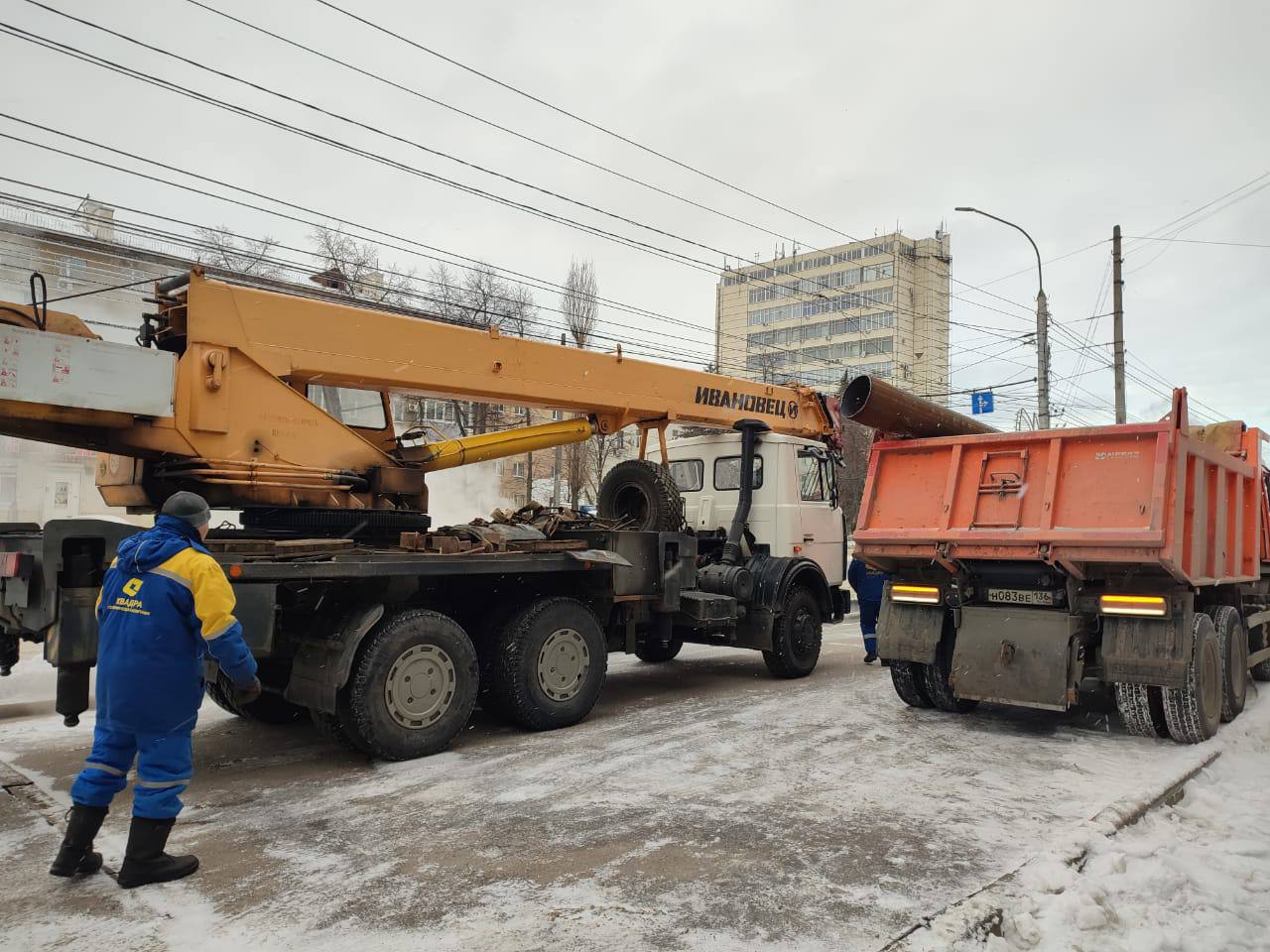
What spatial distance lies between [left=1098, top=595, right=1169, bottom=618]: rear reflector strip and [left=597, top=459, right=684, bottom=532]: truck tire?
3830 mm

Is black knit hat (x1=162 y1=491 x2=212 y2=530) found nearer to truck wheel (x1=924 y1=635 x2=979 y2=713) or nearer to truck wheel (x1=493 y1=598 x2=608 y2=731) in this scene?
truck wheel (x1=493 y1=598 x2=608 y2=731)

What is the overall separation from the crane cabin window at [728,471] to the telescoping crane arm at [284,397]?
222cm

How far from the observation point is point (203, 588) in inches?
157

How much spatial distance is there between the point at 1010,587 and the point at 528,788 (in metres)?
3.92

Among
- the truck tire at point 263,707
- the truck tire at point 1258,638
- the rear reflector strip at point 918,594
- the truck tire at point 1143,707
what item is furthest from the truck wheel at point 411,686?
the truck tire at point 1258,638

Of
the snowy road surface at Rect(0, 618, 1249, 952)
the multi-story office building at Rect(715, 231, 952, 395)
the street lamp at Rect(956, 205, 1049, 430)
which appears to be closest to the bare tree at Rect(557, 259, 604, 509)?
the street lamp at Rect(956, 205, 1049, 430)

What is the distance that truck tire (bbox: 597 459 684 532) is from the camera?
876 cm

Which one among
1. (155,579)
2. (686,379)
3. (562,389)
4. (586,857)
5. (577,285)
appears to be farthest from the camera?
(577,285)

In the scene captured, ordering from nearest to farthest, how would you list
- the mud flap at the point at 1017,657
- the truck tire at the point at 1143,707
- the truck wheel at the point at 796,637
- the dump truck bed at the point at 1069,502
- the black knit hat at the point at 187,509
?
the black knit hat at the point at 187,509, the dump truck bed at the point at 1069,502, the mud flap at the point at 1017,657, the truck tire at the point at 1143,707, the truck wheel at the point at 796,637

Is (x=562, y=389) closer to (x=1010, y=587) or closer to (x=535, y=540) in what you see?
(x=535, y=540)

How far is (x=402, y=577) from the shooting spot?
244 inches

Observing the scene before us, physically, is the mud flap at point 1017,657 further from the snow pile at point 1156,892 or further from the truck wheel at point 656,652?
the truck wheel at point 656,652

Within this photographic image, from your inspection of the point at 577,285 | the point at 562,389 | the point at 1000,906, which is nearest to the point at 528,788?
the point at 1000,906

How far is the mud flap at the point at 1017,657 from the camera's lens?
638 centimetres
